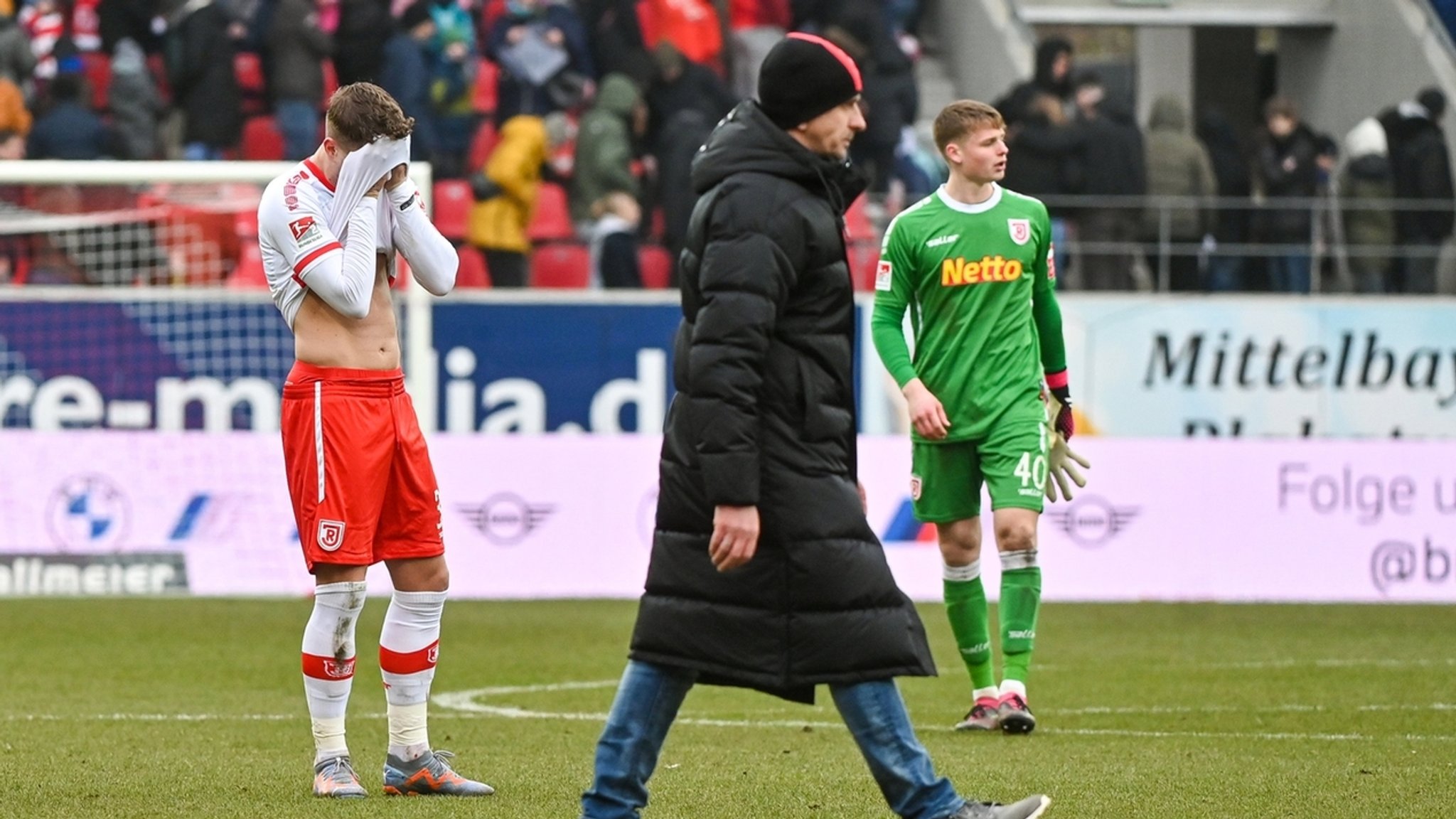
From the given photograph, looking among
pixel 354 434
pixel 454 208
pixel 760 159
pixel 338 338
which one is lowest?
pixel 354 434

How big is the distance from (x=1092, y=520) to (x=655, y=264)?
5.22m

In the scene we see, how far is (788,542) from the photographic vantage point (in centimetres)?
557

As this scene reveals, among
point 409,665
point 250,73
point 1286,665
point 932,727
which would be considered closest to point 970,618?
point 932,727

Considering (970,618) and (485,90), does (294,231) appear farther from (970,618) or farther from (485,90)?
(485,90)

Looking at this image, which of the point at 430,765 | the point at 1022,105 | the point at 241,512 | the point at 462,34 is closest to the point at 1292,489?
the point at 1022,105

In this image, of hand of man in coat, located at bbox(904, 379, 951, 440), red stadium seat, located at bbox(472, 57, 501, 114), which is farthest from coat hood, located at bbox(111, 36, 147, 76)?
hand of man in coat, located at bbox(904, 379, 951, 440)

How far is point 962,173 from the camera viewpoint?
Result: 30.3 feet

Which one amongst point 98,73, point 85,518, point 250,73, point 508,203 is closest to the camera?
point 85,518

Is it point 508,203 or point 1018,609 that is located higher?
point 508,203

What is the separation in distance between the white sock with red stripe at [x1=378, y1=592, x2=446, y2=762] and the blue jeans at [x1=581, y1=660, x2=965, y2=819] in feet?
5.76

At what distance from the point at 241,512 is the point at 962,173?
8.18 metres

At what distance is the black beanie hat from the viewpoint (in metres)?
5.60

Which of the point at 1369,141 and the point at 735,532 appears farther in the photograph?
the point at 1369,141

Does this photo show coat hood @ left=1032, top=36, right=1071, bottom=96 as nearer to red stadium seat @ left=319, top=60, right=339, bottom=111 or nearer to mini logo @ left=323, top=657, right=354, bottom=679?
red stadium seat @ left=319, top=60, right=339, bottom=111
